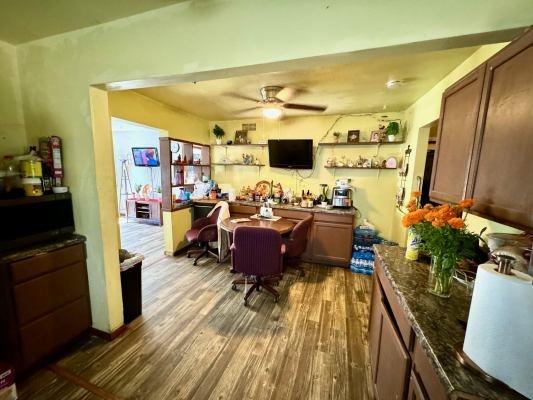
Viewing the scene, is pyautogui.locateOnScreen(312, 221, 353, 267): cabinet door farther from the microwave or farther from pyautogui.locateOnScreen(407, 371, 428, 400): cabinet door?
the microwave

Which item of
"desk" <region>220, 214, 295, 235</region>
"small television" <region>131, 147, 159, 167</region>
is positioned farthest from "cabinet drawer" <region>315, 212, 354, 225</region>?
"small television" <region>131, 147, 159, 167</region>

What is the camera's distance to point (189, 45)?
133cm

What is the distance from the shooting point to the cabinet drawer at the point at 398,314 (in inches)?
38.3

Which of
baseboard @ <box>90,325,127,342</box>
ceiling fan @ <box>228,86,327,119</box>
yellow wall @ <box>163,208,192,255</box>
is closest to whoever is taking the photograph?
baseboard @ <box>90,325,127,342</box>

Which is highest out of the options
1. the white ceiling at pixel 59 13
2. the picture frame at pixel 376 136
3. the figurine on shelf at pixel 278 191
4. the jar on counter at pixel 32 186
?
the white ceiling at pixel 59 13

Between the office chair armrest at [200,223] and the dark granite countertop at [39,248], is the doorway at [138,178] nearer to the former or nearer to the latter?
the office chair armrest at [200,223]

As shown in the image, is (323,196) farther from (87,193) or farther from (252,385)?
(87,193)

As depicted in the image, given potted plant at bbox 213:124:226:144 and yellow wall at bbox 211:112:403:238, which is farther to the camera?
potted plant at bbox 213:124:226:144

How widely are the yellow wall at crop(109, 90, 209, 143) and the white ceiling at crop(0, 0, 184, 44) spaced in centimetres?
96

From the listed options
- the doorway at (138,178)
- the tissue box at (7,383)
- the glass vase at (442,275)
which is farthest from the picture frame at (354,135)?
the doorway at (138,178)

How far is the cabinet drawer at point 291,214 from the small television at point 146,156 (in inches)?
150

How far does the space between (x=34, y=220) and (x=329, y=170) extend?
3.72 meters

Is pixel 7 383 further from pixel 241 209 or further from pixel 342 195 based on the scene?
pixel 342 195

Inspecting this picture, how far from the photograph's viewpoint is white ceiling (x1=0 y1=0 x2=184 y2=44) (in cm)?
131
